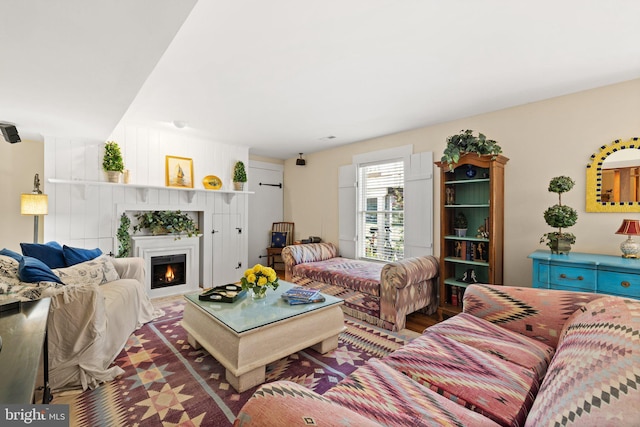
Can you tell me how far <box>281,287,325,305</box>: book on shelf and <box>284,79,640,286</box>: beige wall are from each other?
77.4 inches

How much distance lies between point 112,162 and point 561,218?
5.04 m

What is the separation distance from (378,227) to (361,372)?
10.3ft

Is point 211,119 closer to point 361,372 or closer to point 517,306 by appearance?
point 361,372

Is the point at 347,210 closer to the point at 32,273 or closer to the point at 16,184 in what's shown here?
the point at 32,273

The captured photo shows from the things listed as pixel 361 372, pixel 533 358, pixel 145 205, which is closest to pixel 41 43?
pixel 361 372

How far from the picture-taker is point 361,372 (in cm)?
138

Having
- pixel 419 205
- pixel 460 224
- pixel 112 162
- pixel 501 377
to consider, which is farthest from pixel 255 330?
pixel 112 162

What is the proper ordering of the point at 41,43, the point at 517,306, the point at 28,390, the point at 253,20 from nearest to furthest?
the point at 28,390 → the point at 41,43 → the point at 253,20 → the point at 517,306

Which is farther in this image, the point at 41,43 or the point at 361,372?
the point at 41,43

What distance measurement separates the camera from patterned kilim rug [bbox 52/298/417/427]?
168 cm

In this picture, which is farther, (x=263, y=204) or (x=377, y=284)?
(x=263, y=204)

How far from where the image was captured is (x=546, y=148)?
2.86 meters

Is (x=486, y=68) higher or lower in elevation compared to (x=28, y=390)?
higher

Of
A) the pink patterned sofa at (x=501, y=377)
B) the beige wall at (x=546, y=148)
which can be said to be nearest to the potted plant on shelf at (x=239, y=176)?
the beige wall at (x=546, y=148)
